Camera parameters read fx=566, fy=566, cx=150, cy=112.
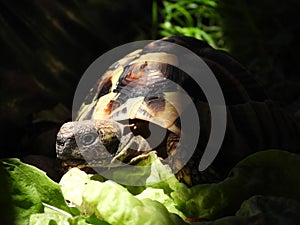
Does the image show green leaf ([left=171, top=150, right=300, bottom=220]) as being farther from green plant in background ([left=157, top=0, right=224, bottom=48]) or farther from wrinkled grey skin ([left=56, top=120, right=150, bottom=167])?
green plant in background ([left=157, top=0, right=224, bottom=48])

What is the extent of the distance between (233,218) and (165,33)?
3076 mm

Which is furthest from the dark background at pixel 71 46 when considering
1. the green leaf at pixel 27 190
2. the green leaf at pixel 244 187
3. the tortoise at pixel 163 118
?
the green leaf at pixel 244 187

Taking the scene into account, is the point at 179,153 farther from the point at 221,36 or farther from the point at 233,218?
the point at 221,36

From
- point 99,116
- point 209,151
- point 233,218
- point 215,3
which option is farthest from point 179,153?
point 215,3

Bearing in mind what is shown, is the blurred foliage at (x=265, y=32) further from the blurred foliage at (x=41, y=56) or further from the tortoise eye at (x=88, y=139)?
the tortoise eye at (x=88, y=139)

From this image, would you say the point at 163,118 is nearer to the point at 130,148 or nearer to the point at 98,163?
the point at 130,148

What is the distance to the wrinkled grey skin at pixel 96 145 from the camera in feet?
7.82

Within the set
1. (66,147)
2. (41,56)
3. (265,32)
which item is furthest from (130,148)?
(265,32)

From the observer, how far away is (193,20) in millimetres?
5281

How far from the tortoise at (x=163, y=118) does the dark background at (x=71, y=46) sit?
0.55m

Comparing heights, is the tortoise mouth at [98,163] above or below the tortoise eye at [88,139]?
below

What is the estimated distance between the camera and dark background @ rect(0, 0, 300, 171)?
3225 millimetres

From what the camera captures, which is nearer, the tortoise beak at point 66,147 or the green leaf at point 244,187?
the green leaf at point 244,187

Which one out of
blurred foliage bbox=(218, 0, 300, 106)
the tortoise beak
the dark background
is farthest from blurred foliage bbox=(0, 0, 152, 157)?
blurred foliage bbox=(218, 0, 300, 106)
